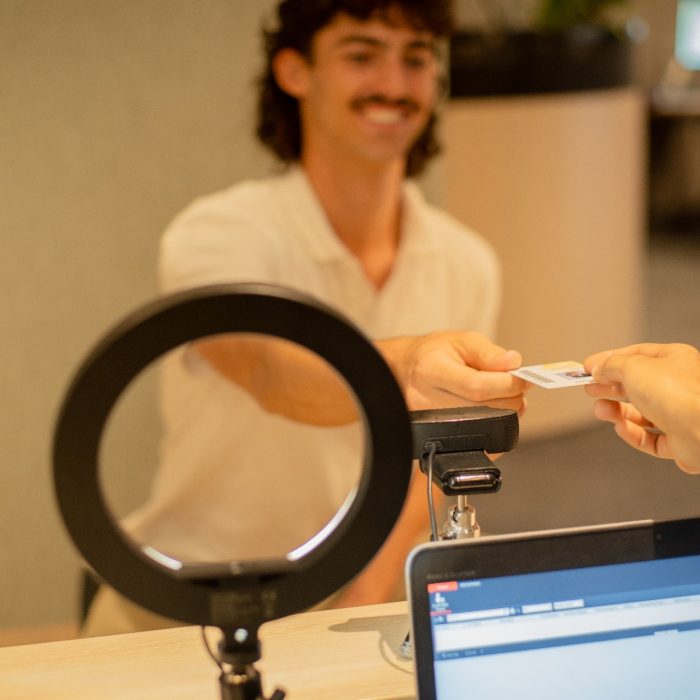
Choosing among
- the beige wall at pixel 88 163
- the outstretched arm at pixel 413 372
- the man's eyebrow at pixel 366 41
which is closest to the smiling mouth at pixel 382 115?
the man's eyebrow at pixel 366 41

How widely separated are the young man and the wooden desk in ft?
1.77

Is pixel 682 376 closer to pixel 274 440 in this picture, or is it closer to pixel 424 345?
pixel 424 345

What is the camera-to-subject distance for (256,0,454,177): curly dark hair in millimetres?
1803

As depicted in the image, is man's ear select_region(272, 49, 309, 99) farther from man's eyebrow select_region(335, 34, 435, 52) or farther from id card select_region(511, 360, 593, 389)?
id card select_region(511, 360, 593, 389)

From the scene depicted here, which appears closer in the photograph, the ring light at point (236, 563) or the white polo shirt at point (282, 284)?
the ring light at point (236, 563)

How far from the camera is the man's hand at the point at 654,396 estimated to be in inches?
25.9

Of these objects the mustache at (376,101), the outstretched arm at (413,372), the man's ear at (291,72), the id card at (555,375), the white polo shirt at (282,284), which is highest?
the man's ear at (291,72)

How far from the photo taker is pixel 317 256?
176cm

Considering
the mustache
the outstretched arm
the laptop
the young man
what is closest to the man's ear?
the young man

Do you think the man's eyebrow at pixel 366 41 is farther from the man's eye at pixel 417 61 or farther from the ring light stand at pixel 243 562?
the ring light stand at pixel 243 562

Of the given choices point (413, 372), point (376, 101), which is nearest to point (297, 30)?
point (376, 101)

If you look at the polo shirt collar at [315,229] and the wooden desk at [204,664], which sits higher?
the polo shirt collar at [315,229]

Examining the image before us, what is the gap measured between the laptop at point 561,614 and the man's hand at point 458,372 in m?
0.19

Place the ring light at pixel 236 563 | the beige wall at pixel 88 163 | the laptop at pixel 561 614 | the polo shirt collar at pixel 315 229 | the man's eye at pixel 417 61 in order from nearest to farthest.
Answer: the ring light at pixel 236 563
the laptop at pixel 561 614
the polo shirt collar at pixel 315 229
the man's eye at pixel 417 61
the beige wall at pixel 88 163
